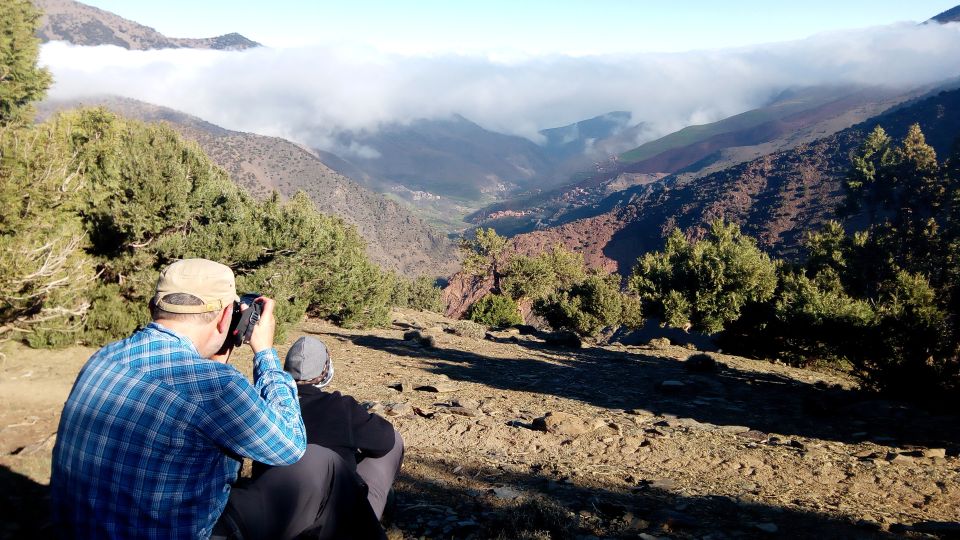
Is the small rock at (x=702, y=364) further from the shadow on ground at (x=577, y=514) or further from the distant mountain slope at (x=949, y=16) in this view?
the distant mountain slope at (x=949, y=16)

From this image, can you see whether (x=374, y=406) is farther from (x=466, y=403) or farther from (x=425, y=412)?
(x=466, y=403)

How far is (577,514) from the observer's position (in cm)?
466

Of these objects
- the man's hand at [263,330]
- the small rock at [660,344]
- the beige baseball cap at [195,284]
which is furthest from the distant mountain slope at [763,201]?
the beige baseball cap at [195,284]

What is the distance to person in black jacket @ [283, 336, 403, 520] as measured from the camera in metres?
3.44

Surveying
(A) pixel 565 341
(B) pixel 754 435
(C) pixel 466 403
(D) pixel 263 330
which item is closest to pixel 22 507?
(D) pixel 263 330

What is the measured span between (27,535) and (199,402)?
12.1ft

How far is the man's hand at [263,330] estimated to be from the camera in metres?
2.77

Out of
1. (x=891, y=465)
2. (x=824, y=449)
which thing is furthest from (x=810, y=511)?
(x=824, y=449)

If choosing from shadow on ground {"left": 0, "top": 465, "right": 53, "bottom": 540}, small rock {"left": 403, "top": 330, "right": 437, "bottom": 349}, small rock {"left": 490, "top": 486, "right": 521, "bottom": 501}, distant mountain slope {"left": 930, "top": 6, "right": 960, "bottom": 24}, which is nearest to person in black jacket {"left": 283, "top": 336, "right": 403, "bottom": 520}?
small rock {"left": 490, "top": 486, "right": 521, "bottom": 501}

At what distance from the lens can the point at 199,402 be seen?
2.17 meters

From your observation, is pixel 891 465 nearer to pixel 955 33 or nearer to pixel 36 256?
pixel 36 256

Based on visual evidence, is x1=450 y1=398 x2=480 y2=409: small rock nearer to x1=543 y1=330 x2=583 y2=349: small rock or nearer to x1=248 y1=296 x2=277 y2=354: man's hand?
x1=248 y1=296 x2=277 y2=354: man's hand

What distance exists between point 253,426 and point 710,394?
1126 cm

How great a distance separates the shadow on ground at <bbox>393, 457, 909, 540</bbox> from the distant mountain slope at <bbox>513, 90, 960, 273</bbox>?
6865 centimetres
